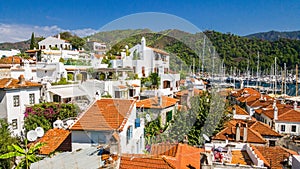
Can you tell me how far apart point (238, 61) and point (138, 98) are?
72.9 metres

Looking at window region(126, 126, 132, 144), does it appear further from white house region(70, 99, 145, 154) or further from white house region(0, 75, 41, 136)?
white house region(0, 75, 41, 136)

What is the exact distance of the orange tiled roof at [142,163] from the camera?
439cm

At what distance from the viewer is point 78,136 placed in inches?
236

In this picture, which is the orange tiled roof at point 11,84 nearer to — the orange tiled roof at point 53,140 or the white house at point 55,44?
the orange tiled roof at point 53,140

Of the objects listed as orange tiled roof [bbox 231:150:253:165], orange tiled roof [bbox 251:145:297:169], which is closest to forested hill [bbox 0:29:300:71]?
orange tiled roof [bbox 231:150:253:165]

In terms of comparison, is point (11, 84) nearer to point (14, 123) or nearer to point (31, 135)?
point (14, 123)

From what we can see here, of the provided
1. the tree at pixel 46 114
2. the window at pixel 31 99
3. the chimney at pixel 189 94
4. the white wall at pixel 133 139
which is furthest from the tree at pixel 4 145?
the chimney at pixel 189 94

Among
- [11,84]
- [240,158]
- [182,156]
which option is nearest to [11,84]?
[11,84]

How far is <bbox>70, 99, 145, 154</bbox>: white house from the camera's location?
12.6 ft

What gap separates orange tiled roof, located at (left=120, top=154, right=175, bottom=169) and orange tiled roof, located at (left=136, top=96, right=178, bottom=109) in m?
0.90

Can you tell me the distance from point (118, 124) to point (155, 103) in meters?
0.57

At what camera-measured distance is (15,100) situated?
12188 mm

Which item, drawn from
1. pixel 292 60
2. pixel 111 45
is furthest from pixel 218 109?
pixel 292 60

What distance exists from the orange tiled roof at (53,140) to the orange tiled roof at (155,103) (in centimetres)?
338
